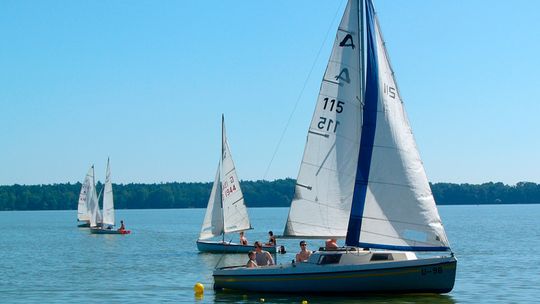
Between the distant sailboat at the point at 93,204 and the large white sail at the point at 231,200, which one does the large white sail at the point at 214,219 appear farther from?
the distant sailboat at the point at 93,204

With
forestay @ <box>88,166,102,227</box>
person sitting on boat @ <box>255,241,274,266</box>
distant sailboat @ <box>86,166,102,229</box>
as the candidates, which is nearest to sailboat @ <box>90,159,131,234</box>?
distant sailboat @ <box>86,166,102,229</box>

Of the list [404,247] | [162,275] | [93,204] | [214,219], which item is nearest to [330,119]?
[404,247]

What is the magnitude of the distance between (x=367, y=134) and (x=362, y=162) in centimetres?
89

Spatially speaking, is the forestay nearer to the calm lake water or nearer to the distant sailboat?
the distant sailboat

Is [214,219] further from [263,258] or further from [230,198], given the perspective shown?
[263,258]

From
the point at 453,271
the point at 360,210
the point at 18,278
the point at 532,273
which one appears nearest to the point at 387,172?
the point at 360,210

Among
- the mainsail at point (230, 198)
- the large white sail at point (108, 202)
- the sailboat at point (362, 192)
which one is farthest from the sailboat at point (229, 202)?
the large white sail at point (108, 202)

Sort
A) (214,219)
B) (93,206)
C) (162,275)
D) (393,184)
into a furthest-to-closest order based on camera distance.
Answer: (93,206) < (214,219) < (162,275) < (393,184)

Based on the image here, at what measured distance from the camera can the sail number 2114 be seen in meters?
30.2

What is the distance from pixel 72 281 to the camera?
40.1 m

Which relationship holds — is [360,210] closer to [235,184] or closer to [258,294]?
[258,294]

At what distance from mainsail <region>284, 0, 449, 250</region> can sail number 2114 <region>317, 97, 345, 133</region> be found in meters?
0.03

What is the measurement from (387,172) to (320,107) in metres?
3.07

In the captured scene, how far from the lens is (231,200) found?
55031 millimetres
